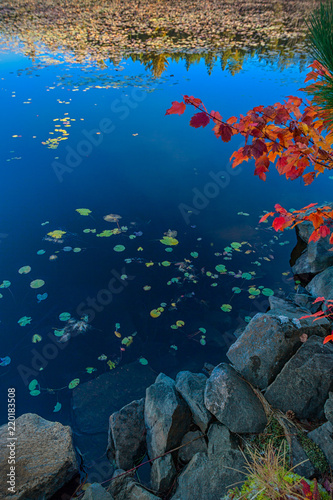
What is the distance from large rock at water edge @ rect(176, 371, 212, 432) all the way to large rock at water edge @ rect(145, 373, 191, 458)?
0.06 m

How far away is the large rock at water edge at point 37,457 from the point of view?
2.76 metres

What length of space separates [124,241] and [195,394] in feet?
10.5

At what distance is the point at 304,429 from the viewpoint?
2896mm

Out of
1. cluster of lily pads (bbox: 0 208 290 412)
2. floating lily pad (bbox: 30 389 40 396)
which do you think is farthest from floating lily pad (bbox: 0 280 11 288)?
floating lily pad (bbox: 30 389 40 396)

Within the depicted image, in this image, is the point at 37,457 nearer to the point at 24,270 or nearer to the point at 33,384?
the point at 33,384

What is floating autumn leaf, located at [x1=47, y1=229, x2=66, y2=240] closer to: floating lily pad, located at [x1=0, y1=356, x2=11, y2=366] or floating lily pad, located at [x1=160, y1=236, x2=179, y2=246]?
floating lily pad, located at [x1=160, y1=236, x2=179, y2=246]

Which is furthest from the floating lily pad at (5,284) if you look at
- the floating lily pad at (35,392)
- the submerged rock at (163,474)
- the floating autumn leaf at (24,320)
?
the submerged rock at (163,474)

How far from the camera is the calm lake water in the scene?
420 centimetres

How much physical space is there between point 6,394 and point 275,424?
3045 millimetres

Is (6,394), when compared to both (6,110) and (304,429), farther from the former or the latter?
(6,110)

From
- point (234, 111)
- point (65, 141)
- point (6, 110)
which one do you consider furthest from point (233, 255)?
point (6, 110)

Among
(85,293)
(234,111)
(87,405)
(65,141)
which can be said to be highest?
(234,111)

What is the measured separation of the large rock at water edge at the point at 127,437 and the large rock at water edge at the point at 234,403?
82cm

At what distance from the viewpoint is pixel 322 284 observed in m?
4.70
